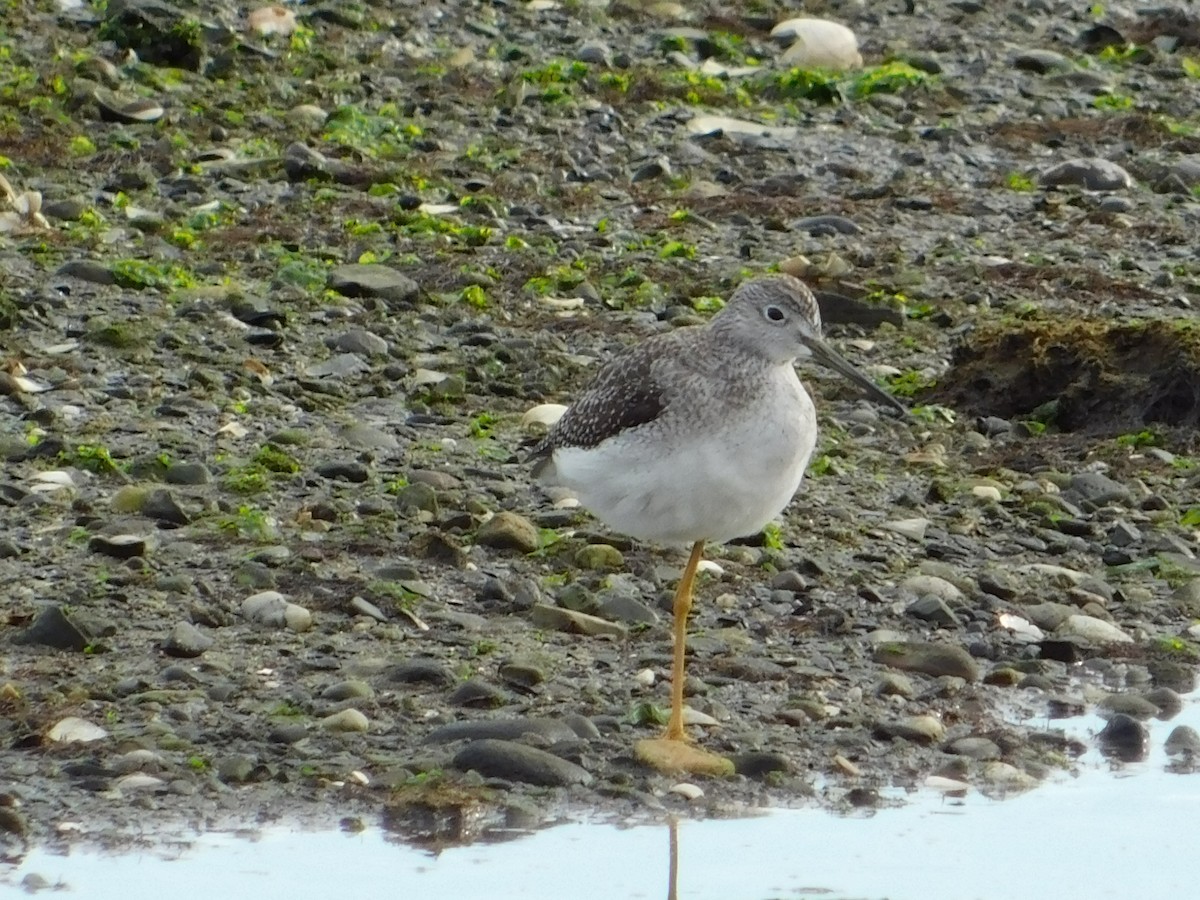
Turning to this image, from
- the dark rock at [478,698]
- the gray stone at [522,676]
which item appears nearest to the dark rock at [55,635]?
the dark rock at [478,698]

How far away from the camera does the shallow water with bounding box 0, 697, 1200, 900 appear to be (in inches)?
272

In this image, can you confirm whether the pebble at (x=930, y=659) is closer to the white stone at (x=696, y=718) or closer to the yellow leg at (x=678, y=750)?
the white stone at (x=696, y=718)

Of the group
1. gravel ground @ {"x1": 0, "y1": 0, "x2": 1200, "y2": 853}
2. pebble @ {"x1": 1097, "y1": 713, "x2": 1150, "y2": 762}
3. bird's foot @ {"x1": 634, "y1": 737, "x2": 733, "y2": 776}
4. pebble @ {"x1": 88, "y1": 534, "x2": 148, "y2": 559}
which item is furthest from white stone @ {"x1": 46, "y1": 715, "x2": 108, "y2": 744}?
pebble @ {"x1": 1097, "y1": 713, "x2": 1150, "y2": 762}

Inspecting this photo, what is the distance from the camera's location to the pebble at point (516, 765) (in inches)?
297

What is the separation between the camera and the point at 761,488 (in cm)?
777

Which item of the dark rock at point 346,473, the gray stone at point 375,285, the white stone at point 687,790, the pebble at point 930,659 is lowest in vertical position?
the white stone at point 687,790

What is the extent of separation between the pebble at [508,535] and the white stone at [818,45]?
8.90m

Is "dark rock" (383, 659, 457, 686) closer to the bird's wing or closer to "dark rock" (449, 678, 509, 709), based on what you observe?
"dark rock" (449, 678, 509, 709)

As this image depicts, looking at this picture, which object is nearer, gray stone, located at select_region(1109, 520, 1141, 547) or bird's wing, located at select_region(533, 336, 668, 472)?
bird's wing, located at select_region(533, 336, 668, 472)

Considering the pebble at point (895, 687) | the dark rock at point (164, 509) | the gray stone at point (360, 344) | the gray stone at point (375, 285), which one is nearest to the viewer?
the pebble at point (895, 687)

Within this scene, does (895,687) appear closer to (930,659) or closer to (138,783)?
(930,659)

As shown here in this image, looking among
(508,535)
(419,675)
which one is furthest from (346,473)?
(419,675)

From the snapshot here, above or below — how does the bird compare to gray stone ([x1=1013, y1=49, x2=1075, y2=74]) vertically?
below

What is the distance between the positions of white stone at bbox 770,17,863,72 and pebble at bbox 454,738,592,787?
11.0m
